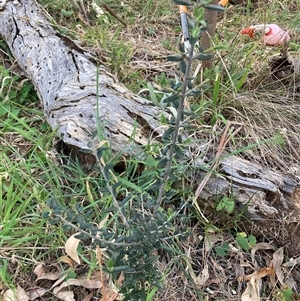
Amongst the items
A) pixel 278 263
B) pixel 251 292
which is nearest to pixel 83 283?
pixel 251 292

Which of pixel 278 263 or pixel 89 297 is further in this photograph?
pixel 278 263

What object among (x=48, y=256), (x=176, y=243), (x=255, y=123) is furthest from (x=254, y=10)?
(x=48, y=256)

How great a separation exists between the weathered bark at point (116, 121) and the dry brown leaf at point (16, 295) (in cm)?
52

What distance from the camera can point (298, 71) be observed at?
2244 mm

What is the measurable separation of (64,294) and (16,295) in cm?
15

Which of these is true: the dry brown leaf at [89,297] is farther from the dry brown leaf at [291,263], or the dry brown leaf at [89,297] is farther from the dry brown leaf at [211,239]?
the dry brown leaf at [291,263]

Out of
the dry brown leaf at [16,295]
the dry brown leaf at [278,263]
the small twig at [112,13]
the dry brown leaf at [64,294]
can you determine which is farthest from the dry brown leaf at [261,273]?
the small twig at [112,13]

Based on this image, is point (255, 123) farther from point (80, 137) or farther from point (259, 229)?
point (80, 137)

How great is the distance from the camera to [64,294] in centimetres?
150

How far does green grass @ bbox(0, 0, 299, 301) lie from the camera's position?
155cm

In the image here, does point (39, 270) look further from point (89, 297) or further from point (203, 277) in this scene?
point (203, 277)

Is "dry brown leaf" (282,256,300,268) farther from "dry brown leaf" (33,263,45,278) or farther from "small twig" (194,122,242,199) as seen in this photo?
"dry brown leaf" (33,263,45,278)

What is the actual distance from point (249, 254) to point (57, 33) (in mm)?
1345

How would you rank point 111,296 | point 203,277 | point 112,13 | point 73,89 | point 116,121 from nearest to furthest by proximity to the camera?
1. point 111,296
2. point 203,277
3. point 116,121
4. point 73,89
5. point 112,13
